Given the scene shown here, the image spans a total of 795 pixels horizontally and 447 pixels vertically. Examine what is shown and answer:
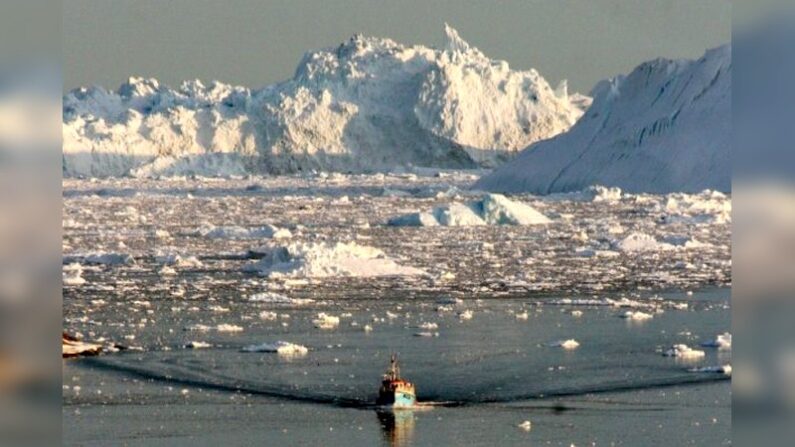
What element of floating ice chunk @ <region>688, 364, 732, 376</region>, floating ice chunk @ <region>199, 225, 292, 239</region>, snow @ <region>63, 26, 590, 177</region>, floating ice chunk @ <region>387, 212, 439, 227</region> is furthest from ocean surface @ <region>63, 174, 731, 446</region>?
snow @ <region>63, 26, 590, 177</region>

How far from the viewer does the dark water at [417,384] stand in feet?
37.6

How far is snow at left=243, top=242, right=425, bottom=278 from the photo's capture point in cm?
2405

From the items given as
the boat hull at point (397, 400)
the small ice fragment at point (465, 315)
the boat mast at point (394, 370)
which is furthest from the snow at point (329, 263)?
the boat hull at point (397, 400)

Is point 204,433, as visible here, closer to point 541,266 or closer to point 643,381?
point 643,381

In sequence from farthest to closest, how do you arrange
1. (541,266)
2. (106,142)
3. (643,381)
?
(106,142) → (541,266) → (643,381)

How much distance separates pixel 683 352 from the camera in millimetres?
15297

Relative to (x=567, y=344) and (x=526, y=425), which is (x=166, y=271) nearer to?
(x=567, y=344)

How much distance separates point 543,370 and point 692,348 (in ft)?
7.13

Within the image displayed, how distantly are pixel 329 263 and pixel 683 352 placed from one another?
32.7ft

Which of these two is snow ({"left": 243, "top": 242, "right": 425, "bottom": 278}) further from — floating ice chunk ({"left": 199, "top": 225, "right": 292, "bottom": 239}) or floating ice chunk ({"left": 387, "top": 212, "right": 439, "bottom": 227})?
floating ice chunk ({"left": 387, "top": 212, "right": 439, "bottom": 227})

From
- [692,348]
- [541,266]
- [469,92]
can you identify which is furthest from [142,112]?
[692,348]

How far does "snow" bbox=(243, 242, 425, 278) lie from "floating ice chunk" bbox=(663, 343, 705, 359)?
9.00 meters

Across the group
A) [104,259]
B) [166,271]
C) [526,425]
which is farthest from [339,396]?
[104,259]

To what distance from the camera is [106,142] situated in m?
75.4
